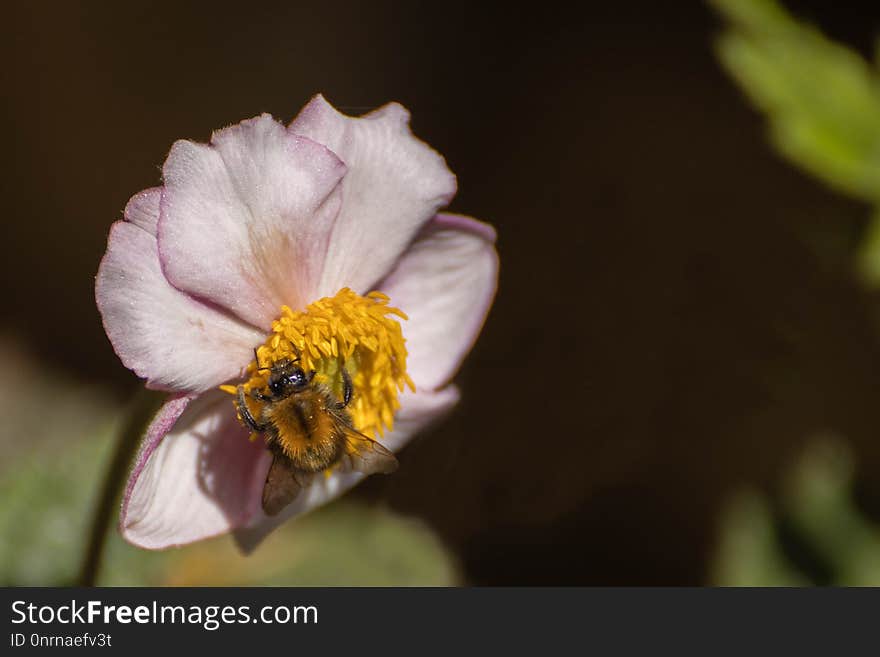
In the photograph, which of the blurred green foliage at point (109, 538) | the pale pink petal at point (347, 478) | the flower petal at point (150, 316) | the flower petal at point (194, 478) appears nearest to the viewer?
the flower petal at point (150, 316)

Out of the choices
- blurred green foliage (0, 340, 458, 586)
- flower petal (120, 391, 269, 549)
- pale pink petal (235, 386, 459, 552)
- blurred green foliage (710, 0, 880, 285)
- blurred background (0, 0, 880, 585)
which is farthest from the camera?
blurred background (0, 0, 880, 585)

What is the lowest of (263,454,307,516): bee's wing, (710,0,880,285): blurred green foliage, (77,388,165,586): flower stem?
(77,388,165,586): flower stem

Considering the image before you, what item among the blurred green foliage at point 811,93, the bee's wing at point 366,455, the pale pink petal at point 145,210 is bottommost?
the bee's wing at point 366,455

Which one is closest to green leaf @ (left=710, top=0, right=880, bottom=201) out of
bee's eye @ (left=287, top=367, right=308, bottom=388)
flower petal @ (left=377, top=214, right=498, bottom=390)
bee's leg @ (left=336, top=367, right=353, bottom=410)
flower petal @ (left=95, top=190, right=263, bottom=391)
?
flower petal @ (left=377, top=214, right=498, bottom=390)

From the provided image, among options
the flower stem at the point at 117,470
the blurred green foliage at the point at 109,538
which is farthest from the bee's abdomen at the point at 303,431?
the blurred green foliage at the point at 109,538

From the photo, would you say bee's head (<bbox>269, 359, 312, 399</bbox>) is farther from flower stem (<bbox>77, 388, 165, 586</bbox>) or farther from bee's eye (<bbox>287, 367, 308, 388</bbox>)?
flower stem (<bbox>77, 388, 165, 586</bbox>)

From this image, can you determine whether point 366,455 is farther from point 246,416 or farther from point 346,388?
point 246,416

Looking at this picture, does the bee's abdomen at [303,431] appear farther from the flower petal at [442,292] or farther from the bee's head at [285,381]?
the flower petal at [442,292]
